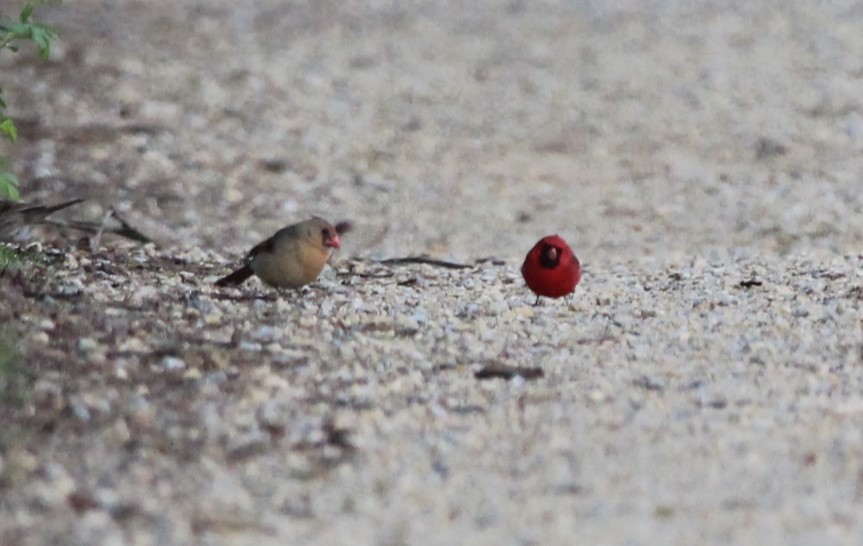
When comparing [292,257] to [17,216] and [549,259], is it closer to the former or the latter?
[549,259]

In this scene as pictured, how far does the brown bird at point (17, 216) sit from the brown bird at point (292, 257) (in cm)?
89

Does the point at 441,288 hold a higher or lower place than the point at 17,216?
lower

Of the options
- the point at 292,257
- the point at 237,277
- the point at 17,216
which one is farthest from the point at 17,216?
the point at 292,257

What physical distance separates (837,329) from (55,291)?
122 inches

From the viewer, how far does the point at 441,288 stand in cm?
725

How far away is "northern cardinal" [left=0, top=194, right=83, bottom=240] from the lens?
22.9ft

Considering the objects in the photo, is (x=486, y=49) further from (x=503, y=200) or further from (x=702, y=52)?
(x=503, y=200)

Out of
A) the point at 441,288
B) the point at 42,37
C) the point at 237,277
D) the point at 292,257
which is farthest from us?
the point at 441,288

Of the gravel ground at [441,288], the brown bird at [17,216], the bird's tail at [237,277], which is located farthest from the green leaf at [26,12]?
the bird's tail at [237,277]

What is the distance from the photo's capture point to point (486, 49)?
46.2 ft

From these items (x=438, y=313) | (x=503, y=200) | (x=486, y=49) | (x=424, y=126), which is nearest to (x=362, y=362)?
(x=438, y=313)

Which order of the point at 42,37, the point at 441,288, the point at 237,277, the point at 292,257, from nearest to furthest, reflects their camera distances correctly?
the point at 42,37
the point at 292,257
the point at 237,277
the point at 441,288

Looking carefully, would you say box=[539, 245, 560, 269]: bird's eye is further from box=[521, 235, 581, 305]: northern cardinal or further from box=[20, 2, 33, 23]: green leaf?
box=[20, 2, 33, 23]: green leaf

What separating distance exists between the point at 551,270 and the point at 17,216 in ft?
7.95
